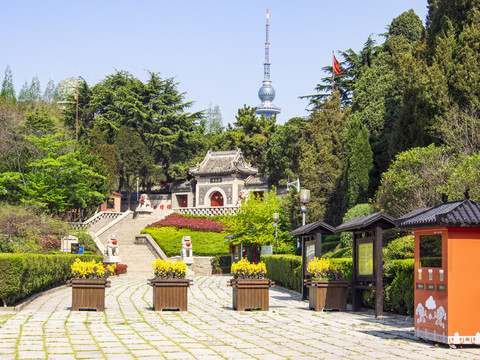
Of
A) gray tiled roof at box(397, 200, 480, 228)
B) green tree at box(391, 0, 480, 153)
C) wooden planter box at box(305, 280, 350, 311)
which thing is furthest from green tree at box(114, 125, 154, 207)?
gray tiled roof at box(397, 200, 480, 228)

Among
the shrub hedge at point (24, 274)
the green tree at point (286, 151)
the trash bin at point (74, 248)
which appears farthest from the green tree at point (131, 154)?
the shrub hedge at point (24, 274)

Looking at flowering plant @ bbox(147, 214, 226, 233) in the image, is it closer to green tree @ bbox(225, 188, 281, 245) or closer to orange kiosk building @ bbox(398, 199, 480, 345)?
green tree @ bbox(225, 188, 281, 245)

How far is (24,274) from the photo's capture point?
15586 mm

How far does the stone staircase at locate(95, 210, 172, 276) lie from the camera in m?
36.5

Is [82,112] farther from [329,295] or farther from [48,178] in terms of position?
[329,295]

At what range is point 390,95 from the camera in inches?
1357

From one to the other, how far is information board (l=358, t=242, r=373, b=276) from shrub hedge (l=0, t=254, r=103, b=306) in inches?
346

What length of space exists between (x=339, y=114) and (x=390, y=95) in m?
6.01

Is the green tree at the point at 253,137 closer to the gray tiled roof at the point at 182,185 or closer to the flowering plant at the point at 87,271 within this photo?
the gray tiled roof at the point at 182,185

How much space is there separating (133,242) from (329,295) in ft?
96.9

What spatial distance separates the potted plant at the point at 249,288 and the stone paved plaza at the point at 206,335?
29cm

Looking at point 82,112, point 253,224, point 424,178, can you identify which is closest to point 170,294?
point 424,178

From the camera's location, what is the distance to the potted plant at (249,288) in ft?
48.6

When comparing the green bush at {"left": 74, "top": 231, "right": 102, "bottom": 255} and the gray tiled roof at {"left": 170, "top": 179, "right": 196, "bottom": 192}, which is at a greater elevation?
the gray tiled roof at {"left": 170, "top": 179, "right": 196, "bottom": 192}
